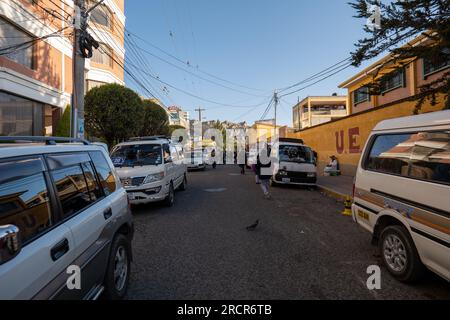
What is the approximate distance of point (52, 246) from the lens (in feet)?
5.94

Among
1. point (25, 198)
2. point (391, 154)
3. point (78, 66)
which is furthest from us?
point (78, 66)

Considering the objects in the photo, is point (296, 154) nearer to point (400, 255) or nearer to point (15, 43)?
point (400, 255)

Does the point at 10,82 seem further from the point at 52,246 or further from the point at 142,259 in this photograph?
the point at 52,246

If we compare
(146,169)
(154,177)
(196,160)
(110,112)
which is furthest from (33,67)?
(196,160)

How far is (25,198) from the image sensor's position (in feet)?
6.02

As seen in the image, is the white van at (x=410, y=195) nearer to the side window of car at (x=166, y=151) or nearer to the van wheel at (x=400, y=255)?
the van wheel at (x=400, y=255)

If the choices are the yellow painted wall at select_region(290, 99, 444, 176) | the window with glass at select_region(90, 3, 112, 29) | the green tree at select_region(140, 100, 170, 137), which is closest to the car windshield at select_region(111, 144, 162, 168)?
the yellow painted wall at select_region(290, 99, 444, 176)

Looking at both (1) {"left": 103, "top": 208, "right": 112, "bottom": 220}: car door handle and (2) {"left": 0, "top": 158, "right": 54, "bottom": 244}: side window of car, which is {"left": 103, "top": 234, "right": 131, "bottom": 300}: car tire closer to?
(1) {"left": 103, "top": 208, "right": 112, "bottom": 220}: car door handle

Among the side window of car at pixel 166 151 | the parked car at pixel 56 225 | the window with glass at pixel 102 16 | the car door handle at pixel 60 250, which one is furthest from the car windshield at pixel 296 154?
the window with glass at pixel 102 16

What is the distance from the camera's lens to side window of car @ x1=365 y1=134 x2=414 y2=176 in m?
3.47

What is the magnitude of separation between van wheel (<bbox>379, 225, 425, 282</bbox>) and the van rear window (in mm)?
746

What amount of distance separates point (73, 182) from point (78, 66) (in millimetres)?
7475

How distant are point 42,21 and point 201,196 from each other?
1228 cm

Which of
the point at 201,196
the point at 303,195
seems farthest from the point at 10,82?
the point at 303,195
